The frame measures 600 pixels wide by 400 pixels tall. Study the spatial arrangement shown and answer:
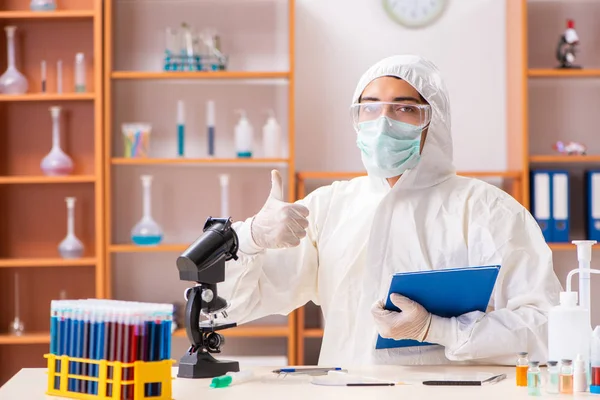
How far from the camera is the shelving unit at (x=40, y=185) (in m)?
3.74

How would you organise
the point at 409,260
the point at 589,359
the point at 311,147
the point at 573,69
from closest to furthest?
the point at 589,359
the point at 409,260
the point at 573,69
the point at 311,147

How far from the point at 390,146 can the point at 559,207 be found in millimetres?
1662

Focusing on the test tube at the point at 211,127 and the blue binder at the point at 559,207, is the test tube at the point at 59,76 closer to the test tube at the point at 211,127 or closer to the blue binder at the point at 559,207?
the test tube at the point at 211,127

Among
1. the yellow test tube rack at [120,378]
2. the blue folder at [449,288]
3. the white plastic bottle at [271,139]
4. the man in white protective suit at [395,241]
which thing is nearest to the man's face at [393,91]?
the man in white protective suit at [395,241]

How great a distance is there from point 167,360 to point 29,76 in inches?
108

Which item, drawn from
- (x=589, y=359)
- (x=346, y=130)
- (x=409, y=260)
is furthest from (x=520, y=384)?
(x=346, y=130)

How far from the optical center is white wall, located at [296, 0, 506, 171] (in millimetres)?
3748

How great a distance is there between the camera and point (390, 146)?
2.09 meters

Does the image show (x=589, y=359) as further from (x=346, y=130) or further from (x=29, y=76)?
(x=29, y=76)

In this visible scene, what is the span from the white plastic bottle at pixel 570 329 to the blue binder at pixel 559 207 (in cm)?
205

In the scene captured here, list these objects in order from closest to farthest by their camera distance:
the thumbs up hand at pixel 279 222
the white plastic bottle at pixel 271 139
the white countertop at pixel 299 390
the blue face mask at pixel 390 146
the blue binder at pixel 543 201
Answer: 1. the white countertop at pixel 299 390
2. the thumbs up hand at pixel 279 222
3. the blue face mask at pixel 390 146
4. the blue binder at pixel 543 201
5. the white plastic bottle at pixel 271 139

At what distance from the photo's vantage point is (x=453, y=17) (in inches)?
148

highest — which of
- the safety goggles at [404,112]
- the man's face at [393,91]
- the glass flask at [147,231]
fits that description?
the man's face at [393,91]

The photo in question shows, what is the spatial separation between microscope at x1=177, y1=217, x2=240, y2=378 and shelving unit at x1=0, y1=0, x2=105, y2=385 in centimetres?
226
